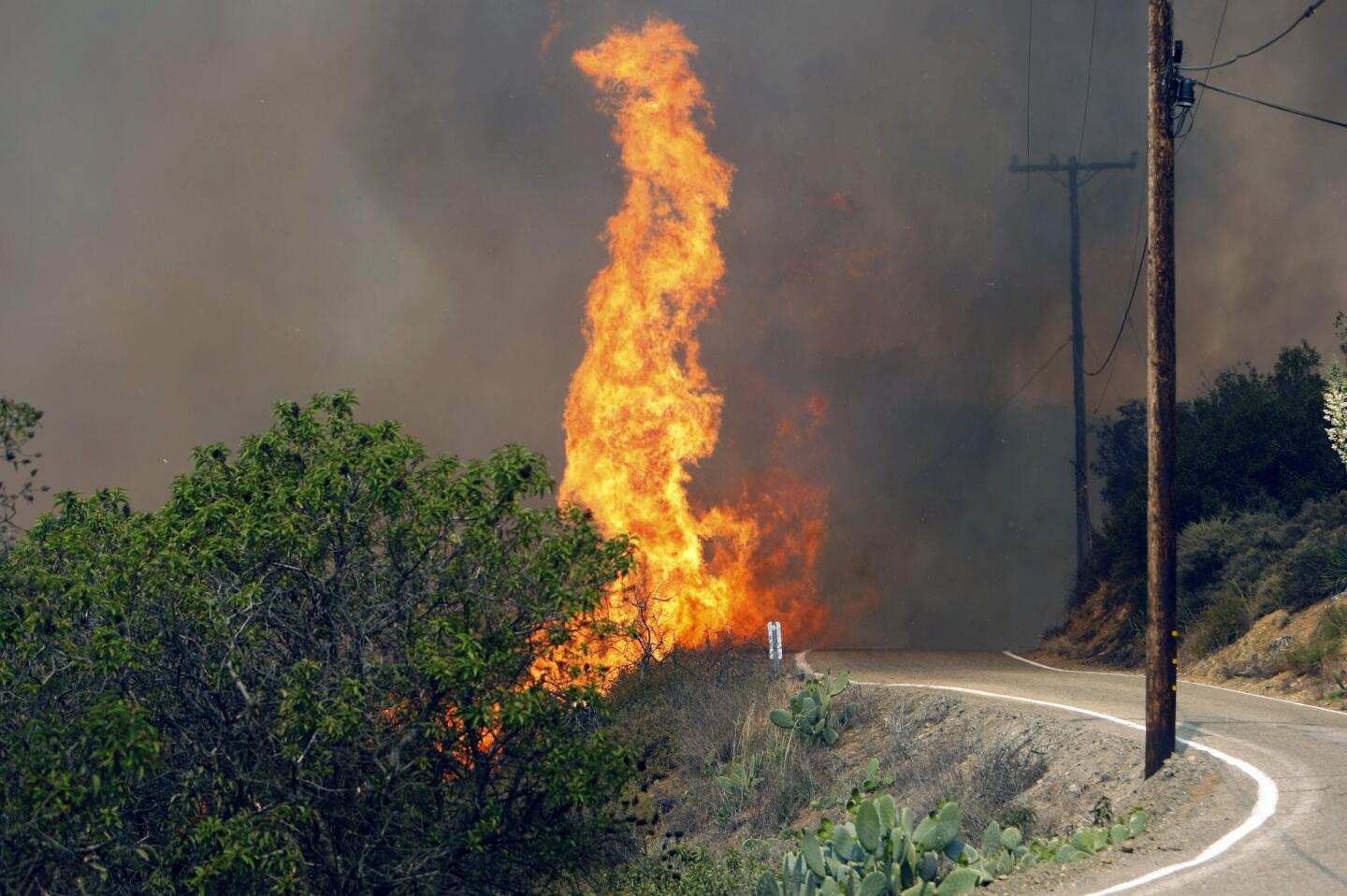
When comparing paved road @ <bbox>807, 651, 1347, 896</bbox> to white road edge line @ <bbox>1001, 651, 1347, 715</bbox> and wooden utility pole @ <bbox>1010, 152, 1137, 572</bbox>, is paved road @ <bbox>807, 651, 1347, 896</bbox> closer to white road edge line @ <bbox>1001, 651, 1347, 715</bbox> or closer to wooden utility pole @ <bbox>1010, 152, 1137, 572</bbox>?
white road edge line @ <bbox>1001, 651, 1347, 715</bbox>

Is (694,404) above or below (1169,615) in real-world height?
above

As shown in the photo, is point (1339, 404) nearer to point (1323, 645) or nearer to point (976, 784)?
point (1323, 645)

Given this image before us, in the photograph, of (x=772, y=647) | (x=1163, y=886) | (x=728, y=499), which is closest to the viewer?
(x=1163, y=886)

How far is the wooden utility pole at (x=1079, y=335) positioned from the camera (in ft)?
132

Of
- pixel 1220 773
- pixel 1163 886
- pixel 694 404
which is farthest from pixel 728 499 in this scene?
pixel 1163 886

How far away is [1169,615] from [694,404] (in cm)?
1870

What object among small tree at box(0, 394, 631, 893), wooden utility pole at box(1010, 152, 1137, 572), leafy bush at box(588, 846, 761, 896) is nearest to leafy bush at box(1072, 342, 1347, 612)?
wooden utility pole at box(1010, 152, 1137, 572)

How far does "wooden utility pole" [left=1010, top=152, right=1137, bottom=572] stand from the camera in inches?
1581

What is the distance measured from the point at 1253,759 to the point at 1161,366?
14.9ft

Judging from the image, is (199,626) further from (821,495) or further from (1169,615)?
(821,495)

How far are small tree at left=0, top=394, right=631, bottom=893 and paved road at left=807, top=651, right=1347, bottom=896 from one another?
5.42m

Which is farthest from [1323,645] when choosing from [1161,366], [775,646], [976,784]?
[775,646]

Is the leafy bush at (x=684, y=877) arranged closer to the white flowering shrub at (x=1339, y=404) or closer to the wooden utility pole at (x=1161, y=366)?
the wooden utility pole at (x=1161, y=366)

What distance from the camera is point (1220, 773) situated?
43.2 ft
